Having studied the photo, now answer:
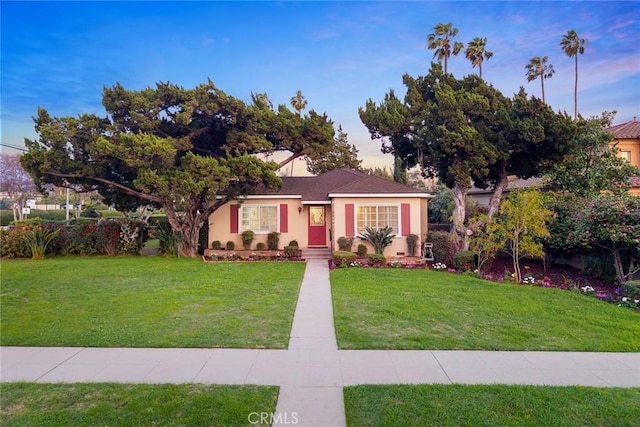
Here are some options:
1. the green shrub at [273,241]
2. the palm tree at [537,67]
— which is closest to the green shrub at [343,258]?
the green shrub at [273,241]

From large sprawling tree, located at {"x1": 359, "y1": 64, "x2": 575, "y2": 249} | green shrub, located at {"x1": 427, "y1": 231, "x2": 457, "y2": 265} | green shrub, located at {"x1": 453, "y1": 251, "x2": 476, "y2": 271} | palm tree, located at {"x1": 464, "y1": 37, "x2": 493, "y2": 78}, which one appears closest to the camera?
green shrub, located at {"x1": 453, "y1": 251, "x2": 476, "y2": 271}

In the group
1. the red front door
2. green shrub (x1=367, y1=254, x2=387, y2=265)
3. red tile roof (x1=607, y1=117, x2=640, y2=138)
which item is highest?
red tile roof (x1=607, y1=117, x2=640, y2=138)

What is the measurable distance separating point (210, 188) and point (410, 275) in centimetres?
791

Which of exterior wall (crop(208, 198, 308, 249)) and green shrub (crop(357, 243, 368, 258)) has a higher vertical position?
exterior wall (crop(208, 198, 308, 249))

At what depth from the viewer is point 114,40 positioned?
11773 mm

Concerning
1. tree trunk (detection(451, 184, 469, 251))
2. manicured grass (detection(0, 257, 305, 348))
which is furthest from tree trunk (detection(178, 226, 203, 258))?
tree trunk (detection(451, 184, 469, 251))

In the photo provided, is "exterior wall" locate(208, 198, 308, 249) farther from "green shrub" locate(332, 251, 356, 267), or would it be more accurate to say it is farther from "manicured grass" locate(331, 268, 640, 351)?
"manicured grass" locate(331, 268, 640, 351)

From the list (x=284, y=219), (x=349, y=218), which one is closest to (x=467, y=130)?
(x=349, y=218)

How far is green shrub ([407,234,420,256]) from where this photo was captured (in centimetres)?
1505

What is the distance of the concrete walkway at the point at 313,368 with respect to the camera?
4.43 m

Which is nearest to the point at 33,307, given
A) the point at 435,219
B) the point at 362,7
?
the point at 362,7

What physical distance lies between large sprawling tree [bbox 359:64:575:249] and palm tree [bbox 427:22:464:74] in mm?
3360

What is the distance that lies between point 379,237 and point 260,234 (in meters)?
5.46

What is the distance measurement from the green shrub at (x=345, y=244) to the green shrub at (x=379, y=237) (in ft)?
2.37
